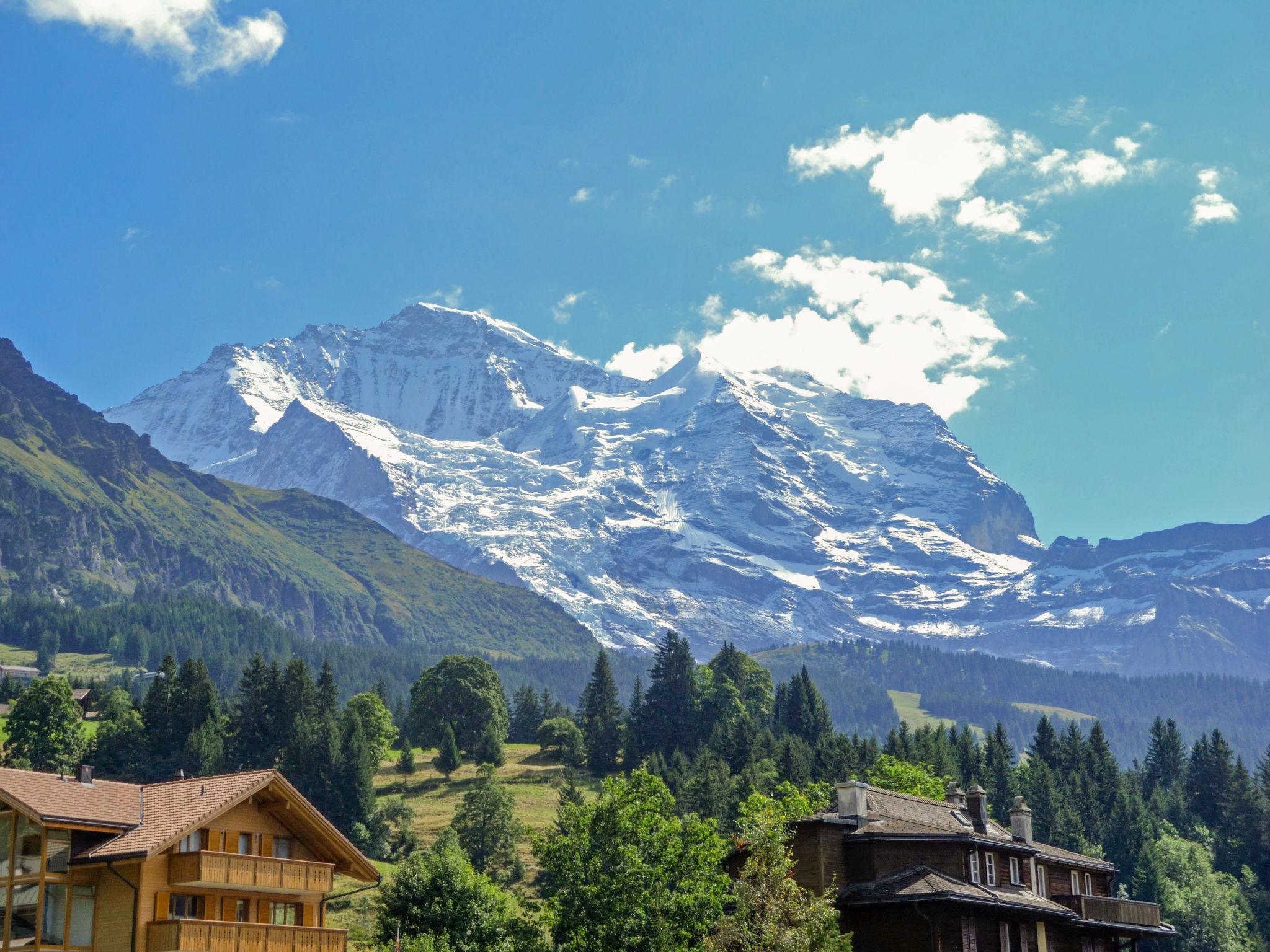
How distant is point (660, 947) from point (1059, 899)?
25.8 m

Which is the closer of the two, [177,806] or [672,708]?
[177,806]

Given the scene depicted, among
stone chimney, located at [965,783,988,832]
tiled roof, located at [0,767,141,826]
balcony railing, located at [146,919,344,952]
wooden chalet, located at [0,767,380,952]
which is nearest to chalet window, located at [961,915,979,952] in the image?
stone chimney, located at [965,783,988,832]

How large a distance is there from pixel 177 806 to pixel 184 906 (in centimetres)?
395

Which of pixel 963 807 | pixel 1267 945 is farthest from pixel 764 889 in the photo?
pixel 1267 945

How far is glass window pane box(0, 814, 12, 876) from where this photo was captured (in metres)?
53.8

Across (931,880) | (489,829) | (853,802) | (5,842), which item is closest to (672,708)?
Result: (489,829)

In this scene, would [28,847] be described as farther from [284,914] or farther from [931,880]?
[931,880]

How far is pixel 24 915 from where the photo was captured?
53250 millimetres

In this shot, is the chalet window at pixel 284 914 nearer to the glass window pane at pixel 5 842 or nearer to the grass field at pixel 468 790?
the glass window pane at pixel 5 842

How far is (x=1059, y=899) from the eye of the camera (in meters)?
81.6

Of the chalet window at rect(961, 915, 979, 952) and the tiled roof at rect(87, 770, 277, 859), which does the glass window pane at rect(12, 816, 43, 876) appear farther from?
the chalet window at rect(961, 915, 979, 952)

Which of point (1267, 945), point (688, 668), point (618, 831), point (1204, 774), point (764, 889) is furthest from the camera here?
point (688, 668)

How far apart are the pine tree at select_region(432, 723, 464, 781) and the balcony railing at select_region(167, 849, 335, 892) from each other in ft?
348

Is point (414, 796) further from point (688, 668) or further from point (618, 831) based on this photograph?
point (618, 831)
